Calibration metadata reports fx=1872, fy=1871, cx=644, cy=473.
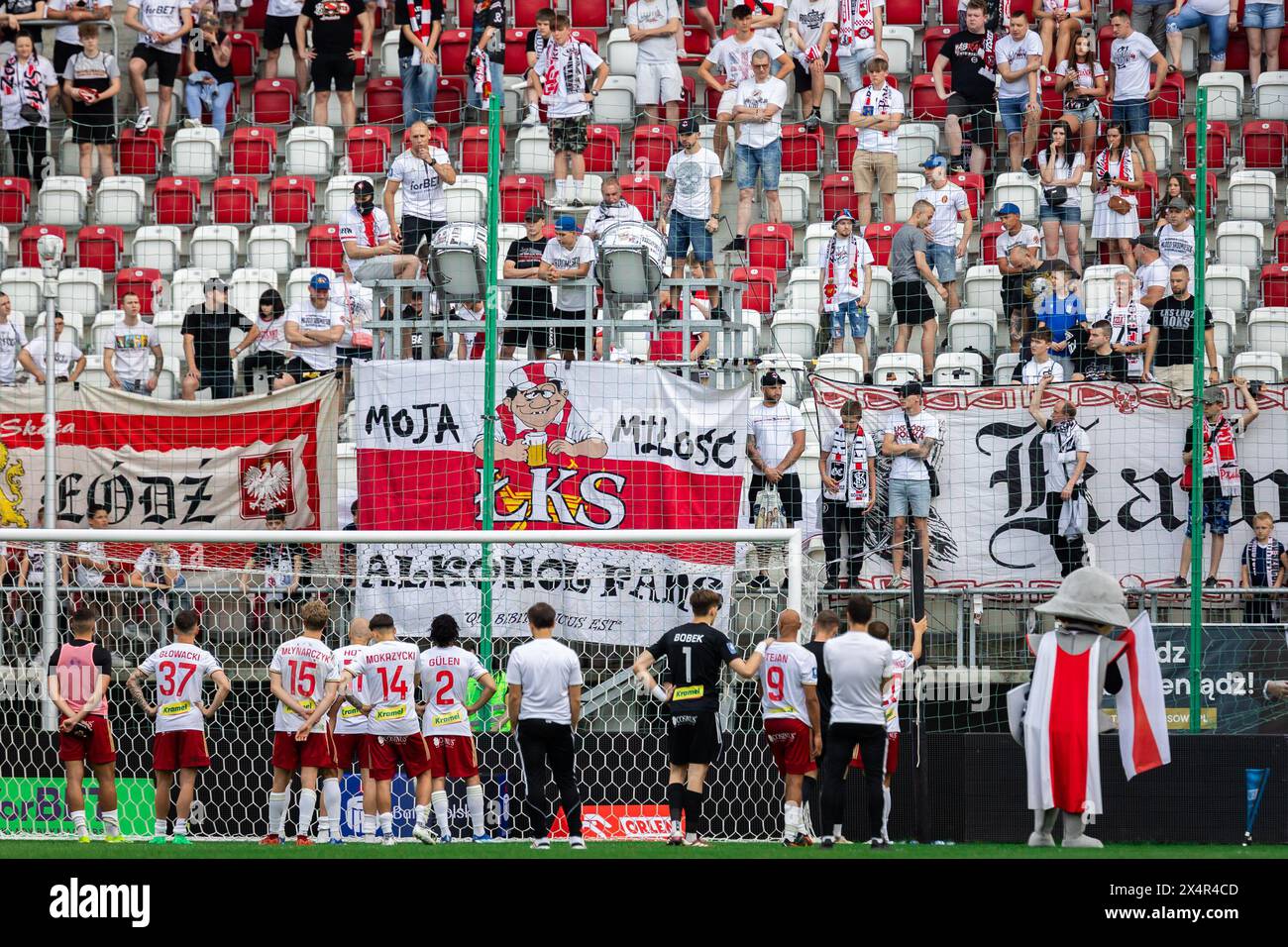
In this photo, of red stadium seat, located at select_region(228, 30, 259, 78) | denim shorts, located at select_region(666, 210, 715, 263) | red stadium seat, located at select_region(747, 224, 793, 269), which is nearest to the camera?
denim shorts, located at select_region(666, 210, 715, 263)

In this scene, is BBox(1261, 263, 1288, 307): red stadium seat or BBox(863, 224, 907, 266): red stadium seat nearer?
BBox(1261, 263, 1288, 307): red stadium seat

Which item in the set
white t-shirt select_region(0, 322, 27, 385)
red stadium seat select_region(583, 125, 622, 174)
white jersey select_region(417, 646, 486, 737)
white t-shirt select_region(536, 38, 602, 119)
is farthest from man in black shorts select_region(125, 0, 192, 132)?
white jersey select_region(417, 646, 486, 737)

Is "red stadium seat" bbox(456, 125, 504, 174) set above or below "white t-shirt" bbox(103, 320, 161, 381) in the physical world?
above

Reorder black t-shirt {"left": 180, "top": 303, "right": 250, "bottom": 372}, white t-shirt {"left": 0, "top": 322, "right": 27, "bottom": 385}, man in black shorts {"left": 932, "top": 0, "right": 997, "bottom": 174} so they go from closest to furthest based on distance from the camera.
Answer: black t-shirt {"left": 180, "top": 303, "right": 250, "bottom": 372} → white t-shirt {"left": 0, "top": 322, "right": 27, "bottom": 385} → man in black shorts {"left": 932, "top": 0, "right": 997, "bottom": 174}

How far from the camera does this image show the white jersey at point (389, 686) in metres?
12.5

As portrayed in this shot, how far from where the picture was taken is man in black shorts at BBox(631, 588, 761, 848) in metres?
12.1

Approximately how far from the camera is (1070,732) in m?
10.3

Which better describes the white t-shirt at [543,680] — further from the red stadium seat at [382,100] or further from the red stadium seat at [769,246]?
the red stadium seat at [382,100]

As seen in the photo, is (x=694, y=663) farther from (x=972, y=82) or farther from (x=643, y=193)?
(x=972, y=82)

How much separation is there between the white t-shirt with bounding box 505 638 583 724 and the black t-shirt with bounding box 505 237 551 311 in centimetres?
419

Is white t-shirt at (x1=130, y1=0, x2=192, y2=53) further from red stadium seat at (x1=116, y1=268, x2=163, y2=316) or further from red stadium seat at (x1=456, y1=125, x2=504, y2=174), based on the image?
red stadium seat at (x1=456, y1=125, x2=504, y2=174)

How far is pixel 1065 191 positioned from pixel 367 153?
290 inches

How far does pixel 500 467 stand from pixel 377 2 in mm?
9534

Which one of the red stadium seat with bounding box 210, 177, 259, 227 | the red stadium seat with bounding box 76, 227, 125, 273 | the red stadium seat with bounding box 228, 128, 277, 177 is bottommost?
the red stadium seat with bounding box 76, 227, 125, 273
